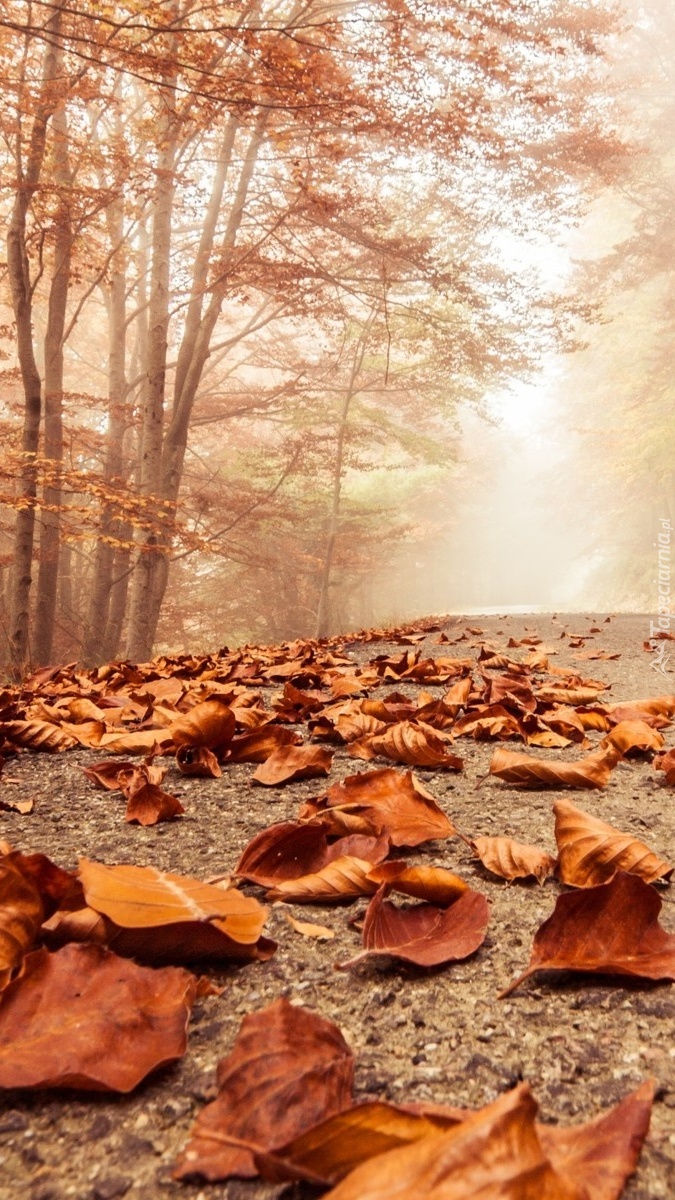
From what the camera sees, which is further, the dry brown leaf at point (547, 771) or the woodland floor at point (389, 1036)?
the dry brown leaf at point (547, 771)

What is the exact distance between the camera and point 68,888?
0.80 meters

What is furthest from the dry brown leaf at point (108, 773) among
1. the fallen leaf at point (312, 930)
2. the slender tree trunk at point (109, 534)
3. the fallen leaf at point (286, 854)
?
the slender tree trunk at point (109, 534)

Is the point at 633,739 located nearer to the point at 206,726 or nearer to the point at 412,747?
the point at 412,747

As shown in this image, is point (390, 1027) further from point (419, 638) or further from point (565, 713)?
point (419, 638)

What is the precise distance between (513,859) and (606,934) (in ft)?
1.04

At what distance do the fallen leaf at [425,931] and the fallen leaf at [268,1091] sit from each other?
0.20 meters

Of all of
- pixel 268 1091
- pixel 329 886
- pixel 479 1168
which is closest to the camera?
pixel 479 1168

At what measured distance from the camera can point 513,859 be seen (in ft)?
3.43

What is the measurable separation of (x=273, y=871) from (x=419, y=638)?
15.2 feet

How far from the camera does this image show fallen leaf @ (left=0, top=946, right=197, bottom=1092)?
21.7 inches

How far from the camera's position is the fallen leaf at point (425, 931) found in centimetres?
77

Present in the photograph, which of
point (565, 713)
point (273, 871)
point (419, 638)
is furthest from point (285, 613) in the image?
point (273, 871)

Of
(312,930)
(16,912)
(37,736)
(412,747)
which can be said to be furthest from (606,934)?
(37,736)

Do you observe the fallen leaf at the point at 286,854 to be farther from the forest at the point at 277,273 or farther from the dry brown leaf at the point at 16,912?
the forest at the point at 277,273
